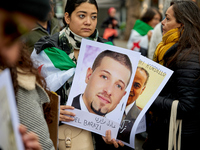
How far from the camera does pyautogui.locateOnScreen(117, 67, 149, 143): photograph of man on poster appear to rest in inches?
74.1

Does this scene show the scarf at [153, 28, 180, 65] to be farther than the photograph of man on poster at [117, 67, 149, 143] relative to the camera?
Yes

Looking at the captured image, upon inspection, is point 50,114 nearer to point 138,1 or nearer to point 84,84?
point 84,84

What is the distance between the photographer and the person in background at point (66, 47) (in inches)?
81.4

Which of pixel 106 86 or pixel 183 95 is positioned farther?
pixel 183 95

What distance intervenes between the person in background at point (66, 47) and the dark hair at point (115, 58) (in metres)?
0.22

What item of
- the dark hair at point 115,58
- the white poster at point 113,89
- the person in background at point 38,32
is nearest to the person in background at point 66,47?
the white poster at point 113,89

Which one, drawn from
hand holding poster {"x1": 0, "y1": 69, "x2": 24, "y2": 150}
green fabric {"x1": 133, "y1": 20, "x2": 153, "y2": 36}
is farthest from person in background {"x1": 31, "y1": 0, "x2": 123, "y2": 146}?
green fabric {"x1": 133, "y1": 20, "x2": 153, "y2": 36}

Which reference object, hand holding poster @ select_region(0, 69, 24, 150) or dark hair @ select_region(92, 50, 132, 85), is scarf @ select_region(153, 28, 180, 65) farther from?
hand holding poster @ select_region(0, 69, 24, 150)

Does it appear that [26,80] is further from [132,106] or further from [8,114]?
[132,106]

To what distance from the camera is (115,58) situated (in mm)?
1953

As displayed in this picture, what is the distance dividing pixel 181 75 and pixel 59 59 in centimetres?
97

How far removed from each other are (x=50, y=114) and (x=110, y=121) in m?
0.49

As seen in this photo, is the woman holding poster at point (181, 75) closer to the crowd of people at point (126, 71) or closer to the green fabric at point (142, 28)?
the crowd of people at point (126, 71)

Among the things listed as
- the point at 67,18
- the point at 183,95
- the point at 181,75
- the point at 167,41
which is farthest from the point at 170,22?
the point at 67,18
